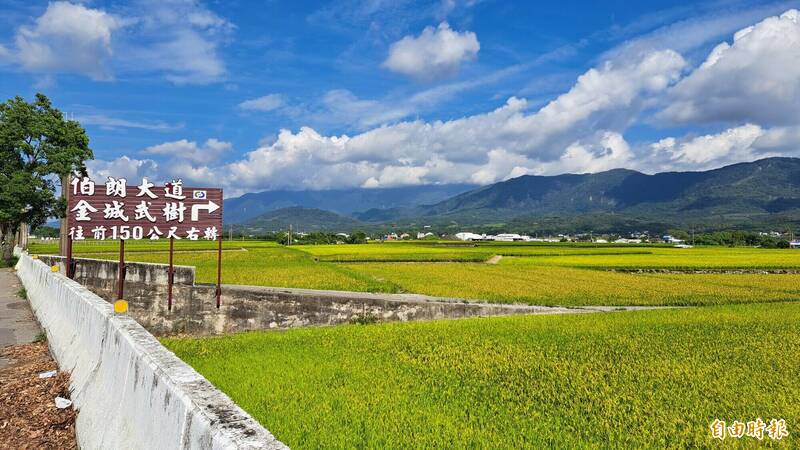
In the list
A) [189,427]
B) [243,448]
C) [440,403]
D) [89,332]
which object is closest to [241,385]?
[89,332]

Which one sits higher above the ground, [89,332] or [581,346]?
[89,332]

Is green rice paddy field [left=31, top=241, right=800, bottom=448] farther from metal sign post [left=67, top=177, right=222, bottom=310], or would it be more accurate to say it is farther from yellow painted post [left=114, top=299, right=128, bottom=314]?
metal sign post [left=67, top=177, right=222, bottom=310]

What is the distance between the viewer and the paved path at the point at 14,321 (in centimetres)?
911

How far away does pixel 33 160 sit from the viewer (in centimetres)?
2539

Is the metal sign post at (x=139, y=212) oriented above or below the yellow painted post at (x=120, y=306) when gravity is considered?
above

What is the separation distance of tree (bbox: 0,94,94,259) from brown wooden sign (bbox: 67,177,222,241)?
15515 millimetres

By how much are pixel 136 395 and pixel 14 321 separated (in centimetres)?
979

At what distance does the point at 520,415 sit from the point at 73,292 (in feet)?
22.0

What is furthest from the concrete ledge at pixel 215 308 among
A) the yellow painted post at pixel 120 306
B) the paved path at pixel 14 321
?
the yellow painted post at pixel 120 306

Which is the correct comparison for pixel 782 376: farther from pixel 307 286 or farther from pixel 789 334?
pixel 307 286

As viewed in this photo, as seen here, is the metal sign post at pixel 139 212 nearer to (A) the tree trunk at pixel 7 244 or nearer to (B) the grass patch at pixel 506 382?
(B) the grass patch at pixel 506 382

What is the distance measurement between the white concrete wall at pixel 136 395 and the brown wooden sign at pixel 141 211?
427 centimetres

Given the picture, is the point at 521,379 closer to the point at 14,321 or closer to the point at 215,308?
the point at 215,308

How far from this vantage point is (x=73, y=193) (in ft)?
35.4
